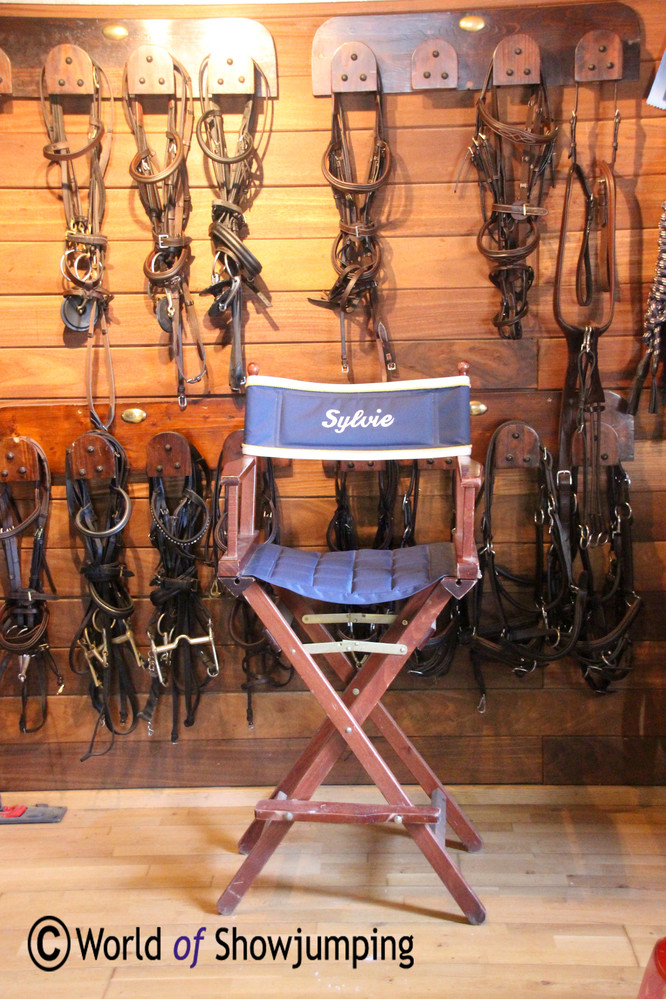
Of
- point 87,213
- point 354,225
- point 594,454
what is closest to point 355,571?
point 594,454

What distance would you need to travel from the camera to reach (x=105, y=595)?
241 cm

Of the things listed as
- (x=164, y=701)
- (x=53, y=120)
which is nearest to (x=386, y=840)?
(x=164, y=701)

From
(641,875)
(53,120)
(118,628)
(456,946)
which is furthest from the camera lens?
(118,628)

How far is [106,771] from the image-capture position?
257cm

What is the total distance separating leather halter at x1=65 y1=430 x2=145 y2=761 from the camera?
235 centimetres

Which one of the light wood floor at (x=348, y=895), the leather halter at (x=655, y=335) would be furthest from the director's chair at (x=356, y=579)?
the leather halter at (x=655, y=335)

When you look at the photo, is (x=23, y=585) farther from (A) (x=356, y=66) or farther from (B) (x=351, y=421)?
(A) (x=356, y=66)

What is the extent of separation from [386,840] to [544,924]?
0.51 metres

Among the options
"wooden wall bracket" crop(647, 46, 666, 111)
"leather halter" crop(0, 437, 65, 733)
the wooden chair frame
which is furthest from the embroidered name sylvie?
"wooden wall bracket" crop(647, 46, 666, 111)

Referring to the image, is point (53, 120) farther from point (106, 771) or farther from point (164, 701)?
point (106, 771)

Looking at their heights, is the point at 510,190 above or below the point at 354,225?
above

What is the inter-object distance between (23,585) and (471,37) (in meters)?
2.08

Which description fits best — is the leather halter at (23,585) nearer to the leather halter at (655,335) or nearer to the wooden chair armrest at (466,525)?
the wooden chair armrest at (466,525)

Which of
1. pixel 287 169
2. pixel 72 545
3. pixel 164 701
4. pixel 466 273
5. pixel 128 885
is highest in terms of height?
pixel 287 169
